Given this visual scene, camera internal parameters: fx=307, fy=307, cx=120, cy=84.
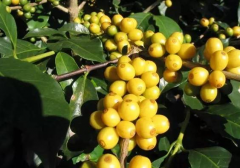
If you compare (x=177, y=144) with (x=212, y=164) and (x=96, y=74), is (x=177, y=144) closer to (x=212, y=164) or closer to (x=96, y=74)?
(x=212, y=164)

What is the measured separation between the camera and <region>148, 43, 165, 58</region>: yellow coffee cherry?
4.17ft

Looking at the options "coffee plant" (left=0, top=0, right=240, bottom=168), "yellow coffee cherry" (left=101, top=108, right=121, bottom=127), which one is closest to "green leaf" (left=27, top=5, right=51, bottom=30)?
"coffee plant" (left=0, top=0, right=240, bottom=168)

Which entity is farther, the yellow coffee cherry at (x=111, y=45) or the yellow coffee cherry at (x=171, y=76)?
the yellow coffee cherry at (x=111, y=45)

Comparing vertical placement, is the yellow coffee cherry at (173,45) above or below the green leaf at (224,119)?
above

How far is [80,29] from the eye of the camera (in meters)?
1.73

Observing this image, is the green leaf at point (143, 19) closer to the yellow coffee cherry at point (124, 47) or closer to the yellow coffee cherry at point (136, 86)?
the yellow coffee cherry at point (124, 47)

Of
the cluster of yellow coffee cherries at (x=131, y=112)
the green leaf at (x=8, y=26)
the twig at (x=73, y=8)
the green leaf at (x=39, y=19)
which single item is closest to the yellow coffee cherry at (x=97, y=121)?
the cluster of yellow coffee cherries at (x=131, y=112)

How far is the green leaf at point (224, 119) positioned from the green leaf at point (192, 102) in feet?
0.10

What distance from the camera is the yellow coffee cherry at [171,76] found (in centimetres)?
124

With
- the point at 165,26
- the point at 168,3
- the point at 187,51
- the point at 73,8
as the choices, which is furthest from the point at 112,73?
the point at 168,3

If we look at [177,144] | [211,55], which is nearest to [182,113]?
[177,144]

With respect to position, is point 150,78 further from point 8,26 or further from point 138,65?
point 8,26

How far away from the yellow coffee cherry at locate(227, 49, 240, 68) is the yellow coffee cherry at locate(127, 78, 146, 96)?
33cm

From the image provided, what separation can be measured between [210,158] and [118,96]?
50 cm
